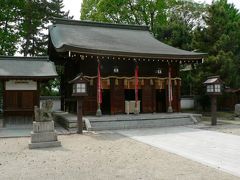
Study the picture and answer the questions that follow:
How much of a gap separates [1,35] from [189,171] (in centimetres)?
1995

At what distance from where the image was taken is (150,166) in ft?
24.8

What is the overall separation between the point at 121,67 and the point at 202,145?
8.92 metres

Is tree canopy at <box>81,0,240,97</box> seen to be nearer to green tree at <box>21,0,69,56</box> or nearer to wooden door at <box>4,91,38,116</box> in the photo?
green tree at <box>21,0,69,56</box>

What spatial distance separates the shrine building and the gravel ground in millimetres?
6494

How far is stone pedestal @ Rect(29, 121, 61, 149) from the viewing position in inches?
409

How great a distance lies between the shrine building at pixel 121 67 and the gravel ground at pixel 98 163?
6.49 meters

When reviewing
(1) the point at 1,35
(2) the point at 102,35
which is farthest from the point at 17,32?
(2) the point at 102,35

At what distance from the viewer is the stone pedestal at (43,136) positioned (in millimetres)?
10398

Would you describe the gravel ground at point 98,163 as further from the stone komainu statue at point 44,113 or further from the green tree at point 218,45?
the green tree at point 218,45

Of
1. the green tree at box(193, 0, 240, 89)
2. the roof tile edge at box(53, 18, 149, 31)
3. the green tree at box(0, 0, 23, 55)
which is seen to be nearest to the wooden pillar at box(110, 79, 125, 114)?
the green tree at box(193, 0, 240, 89)

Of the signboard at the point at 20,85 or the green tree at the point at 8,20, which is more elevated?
the green tree at the point at 8,20

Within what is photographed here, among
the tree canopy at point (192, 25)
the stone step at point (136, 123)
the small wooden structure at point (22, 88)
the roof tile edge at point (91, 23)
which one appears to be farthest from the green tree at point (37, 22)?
the stone step at point (136, 123)

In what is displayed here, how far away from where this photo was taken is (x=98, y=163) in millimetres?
7922

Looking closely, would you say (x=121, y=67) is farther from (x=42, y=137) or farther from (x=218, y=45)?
(x=42, y=137)
